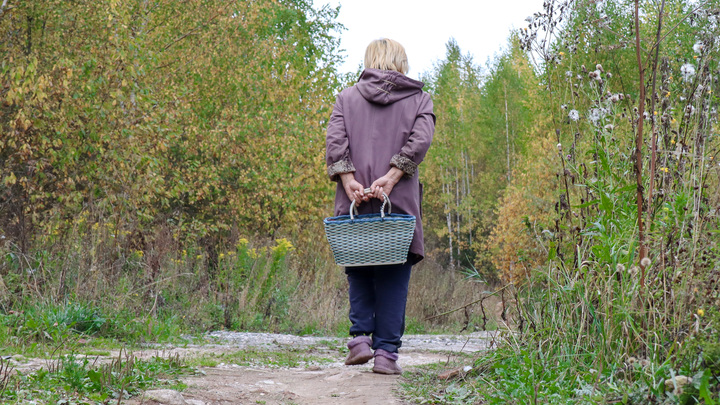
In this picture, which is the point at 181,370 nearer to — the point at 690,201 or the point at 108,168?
the point at 690,201

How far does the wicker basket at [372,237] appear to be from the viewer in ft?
13.7

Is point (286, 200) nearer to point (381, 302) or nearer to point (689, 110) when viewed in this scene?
point (381, 302)

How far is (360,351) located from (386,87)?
70.4 inches

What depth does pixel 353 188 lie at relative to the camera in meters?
4.41

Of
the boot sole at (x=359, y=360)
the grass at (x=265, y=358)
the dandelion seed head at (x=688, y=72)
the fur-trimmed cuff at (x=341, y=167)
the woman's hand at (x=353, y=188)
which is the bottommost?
the grass at (x=265, y=358)

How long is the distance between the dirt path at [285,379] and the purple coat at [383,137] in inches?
37.8

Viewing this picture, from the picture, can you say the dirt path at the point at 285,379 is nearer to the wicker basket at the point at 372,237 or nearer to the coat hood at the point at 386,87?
the wicker basket at the point at 372,237

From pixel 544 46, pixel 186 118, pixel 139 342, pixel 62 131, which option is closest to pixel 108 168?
pixel 62 131

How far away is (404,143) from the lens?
4.52 m

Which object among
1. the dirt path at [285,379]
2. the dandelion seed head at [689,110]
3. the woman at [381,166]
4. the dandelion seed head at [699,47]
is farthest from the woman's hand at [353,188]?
the dandelion seed head at [699,47]

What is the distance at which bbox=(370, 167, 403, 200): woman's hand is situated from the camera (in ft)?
14.2

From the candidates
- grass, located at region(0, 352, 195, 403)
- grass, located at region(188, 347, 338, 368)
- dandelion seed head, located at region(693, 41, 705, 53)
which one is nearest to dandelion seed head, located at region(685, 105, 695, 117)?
dandelion seed head, located at region(693, 41, 705, 53)

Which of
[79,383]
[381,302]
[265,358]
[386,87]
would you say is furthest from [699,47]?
[265,358]

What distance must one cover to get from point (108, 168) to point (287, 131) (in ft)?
18.7
